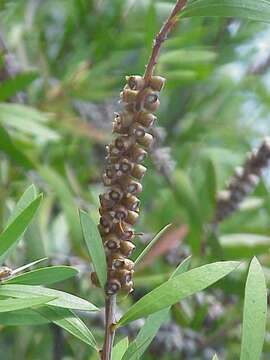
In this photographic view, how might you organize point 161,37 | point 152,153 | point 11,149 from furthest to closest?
1. point 152,153
2. point 11,149
3. point 161,37

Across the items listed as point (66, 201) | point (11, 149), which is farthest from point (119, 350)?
point (66, 201)

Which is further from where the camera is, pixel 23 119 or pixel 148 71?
Result: pixel 23 119

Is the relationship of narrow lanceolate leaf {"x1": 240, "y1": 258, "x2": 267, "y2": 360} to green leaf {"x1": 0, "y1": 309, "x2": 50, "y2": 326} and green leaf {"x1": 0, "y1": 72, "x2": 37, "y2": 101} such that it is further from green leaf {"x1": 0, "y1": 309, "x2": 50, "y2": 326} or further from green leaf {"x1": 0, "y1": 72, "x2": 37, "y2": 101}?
green leaf {"x1": 0, "y1": 72, "x2": 37, "y2": 101}

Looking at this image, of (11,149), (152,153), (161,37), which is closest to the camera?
(161,37)

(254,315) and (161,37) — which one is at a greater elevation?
(161,37)

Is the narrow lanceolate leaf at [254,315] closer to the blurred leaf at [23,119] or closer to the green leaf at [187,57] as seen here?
the blurred leaf at [23,119]

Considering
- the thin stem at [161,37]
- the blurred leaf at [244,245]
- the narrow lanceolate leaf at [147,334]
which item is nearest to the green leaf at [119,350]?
the narrow lanceolate leaf at [147,334]

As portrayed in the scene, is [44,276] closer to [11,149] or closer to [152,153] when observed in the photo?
[11,149]
